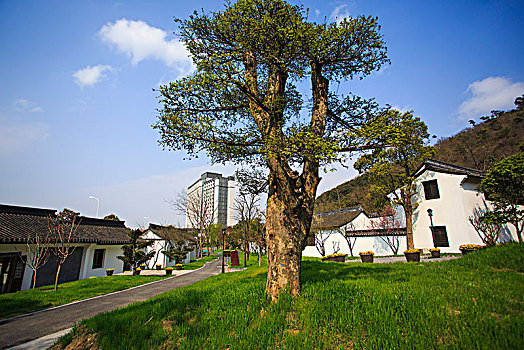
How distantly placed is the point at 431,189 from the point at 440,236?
13.2 feet

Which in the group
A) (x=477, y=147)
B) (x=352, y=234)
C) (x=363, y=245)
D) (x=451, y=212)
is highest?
(x=477, y=147)

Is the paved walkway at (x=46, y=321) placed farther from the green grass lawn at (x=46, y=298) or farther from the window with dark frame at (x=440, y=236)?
the window with dark frame at (x=440, y=236)

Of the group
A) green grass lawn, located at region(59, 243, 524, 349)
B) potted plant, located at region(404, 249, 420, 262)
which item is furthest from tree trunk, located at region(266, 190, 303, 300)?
potted plant, located at region(404, 249, 420, 262)

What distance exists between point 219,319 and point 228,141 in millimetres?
3768

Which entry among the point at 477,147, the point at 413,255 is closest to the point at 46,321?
the point at 413,255

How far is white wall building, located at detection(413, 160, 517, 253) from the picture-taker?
18.1m

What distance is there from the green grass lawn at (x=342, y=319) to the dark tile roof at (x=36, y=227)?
46.8 ft

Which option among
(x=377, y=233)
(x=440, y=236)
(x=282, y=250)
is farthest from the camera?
(x=377, y=233)

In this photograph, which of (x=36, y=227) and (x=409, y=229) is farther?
(x=409, y=229)

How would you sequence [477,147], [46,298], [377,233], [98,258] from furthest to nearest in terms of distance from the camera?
1. [477,147]
2. [377,233]
3. [98,258]
4. [46,298]

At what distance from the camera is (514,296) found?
3773 mm

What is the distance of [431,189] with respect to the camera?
2053 centimetres

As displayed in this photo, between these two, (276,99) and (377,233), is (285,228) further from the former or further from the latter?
(377,233)

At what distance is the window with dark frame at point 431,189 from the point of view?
20.2m
